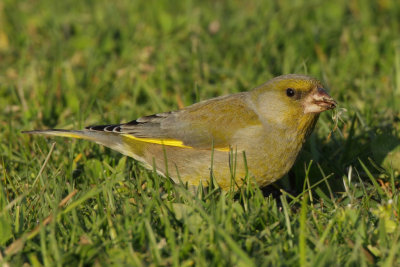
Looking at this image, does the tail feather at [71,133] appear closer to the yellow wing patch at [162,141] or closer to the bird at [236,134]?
the bird at [236,134]

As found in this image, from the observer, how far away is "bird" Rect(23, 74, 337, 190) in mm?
4195

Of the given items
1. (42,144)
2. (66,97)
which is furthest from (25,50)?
(42,144)

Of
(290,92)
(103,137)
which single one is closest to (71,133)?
(103,137)

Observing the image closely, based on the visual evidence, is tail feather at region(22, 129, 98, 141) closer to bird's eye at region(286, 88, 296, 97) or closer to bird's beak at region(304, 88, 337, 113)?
bird's eye at region(286, 88, 296, 97)

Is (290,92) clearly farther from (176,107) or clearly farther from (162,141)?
(176,107)

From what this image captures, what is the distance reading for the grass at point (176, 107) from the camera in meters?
3.38

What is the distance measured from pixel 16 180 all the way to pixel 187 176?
3.99 feet

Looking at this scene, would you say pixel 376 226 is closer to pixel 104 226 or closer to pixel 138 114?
pixel 104 226

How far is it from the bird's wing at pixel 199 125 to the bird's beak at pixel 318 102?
375 mm

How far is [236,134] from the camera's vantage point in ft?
14.0

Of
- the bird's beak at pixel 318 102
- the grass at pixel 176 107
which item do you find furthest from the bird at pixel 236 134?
the grass at pixel 176 107

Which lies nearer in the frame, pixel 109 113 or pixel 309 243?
pixel 309 243

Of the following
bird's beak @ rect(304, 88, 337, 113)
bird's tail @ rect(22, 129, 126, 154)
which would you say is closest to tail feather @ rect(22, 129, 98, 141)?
bird's tail @ rect(22, 129, 126, 154)

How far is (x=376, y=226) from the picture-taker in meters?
3.69
